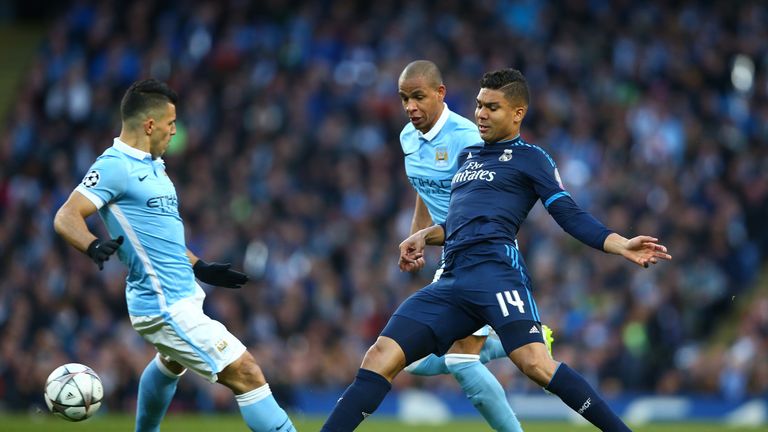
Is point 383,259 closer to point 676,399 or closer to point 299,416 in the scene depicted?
point 299,416

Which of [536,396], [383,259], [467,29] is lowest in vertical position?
[536,396]

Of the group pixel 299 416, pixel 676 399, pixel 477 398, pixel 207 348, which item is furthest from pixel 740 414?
pixel 207 348

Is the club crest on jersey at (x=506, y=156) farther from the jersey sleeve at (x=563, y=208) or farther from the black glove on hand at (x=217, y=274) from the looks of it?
the black glove on hand at (x=217, y=274)

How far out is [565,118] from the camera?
1867 centimetres

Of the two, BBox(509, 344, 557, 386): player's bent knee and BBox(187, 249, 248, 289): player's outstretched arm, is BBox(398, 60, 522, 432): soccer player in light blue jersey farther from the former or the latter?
BBox(187, 249, 248, 289): player's outstretched arm

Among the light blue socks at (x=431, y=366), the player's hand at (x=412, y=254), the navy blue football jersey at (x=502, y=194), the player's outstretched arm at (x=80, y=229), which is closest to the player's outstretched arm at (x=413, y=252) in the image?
the player's hand at (x=412, y=254)

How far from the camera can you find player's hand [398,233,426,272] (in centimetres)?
702

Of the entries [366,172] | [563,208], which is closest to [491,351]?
[563,208]

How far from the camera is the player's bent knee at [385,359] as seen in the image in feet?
22.0

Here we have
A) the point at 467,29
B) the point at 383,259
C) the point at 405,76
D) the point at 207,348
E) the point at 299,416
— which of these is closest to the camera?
the point at 207,348

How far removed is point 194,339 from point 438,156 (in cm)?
205

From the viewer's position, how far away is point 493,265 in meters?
6.88

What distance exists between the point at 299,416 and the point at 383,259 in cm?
346

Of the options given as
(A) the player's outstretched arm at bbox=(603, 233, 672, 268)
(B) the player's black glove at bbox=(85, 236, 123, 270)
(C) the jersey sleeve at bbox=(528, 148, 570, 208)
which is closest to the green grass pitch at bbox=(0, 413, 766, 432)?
(B) the player's black glove at bbox=(85, 236, 123, 270)
